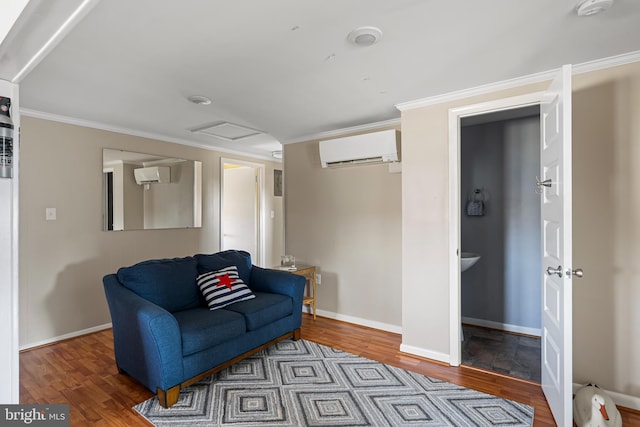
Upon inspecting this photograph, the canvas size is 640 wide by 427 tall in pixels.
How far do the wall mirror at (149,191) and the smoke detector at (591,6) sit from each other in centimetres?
411

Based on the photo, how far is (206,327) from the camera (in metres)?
2.32

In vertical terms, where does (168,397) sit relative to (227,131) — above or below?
below

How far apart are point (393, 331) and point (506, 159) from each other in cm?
221

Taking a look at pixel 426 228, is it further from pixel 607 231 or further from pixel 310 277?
pixel 310 277

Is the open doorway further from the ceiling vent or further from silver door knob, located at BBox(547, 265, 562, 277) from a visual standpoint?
the ceiling vent

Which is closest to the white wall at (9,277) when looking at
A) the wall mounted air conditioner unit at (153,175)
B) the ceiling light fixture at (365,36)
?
the ceiling light fixture at (365,36)

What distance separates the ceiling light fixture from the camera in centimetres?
176

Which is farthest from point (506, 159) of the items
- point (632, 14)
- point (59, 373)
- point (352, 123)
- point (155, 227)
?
point (59, 373)

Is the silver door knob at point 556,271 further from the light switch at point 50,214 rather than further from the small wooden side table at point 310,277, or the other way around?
the light switch at point 50,214

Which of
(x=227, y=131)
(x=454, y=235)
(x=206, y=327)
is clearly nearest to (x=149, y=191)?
(x=227, y=131)

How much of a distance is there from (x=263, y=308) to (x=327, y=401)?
912 millimetres

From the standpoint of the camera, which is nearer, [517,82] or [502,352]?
[517,82]

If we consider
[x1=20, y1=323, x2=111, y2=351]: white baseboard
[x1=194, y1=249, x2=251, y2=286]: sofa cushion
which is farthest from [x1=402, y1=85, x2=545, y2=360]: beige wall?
[x1=20, y1=323, x2=111, y2=351]: white baseboard

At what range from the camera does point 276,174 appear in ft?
18.9
